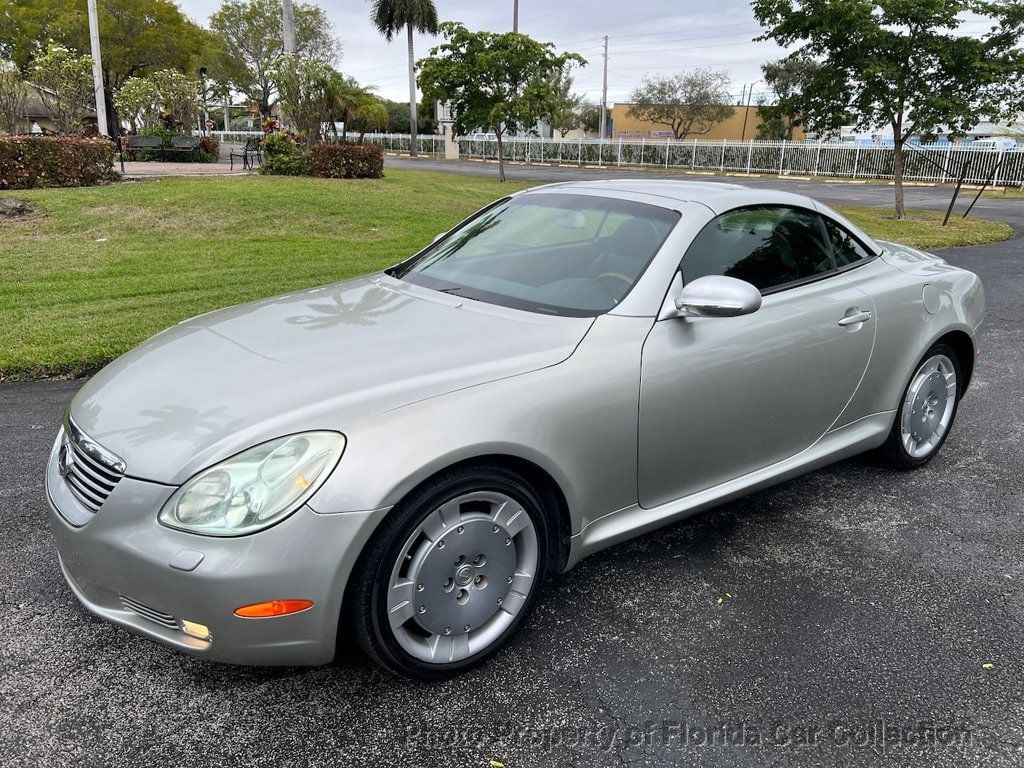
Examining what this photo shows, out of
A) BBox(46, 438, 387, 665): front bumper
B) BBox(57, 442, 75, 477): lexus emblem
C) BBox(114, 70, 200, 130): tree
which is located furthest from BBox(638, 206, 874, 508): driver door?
BBox(114, 70, 200, 130): tree

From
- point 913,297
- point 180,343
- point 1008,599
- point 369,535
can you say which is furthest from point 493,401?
point 913,297

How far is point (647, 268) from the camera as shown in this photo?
119 inches

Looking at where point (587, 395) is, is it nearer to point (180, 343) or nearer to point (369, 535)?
point (369, 535)

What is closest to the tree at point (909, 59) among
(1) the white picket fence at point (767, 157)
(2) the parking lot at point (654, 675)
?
(1) the white picket fence at point (767, 157)

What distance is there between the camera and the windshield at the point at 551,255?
3.06 metres

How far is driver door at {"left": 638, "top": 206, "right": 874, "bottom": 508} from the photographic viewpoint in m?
2.86

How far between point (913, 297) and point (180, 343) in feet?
10.8

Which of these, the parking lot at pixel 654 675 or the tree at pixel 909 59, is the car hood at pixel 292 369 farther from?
the tree at pixel 909 59

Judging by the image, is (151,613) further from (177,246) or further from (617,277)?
(177,246)

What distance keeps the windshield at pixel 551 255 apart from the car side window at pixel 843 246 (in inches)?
39.7

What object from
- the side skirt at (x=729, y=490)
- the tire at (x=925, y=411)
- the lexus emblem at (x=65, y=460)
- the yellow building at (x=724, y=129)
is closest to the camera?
the lexus emblem at (x=65, y=460)

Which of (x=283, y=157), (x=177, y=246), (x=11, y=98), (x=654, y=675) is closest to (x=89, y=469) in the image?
(x=654, y=675)

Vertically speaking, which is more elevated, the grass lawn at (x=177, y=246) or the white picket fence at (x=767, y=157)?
the white picket fence at (x=767, y=157)

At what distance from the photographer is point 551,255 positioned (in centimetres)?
337
